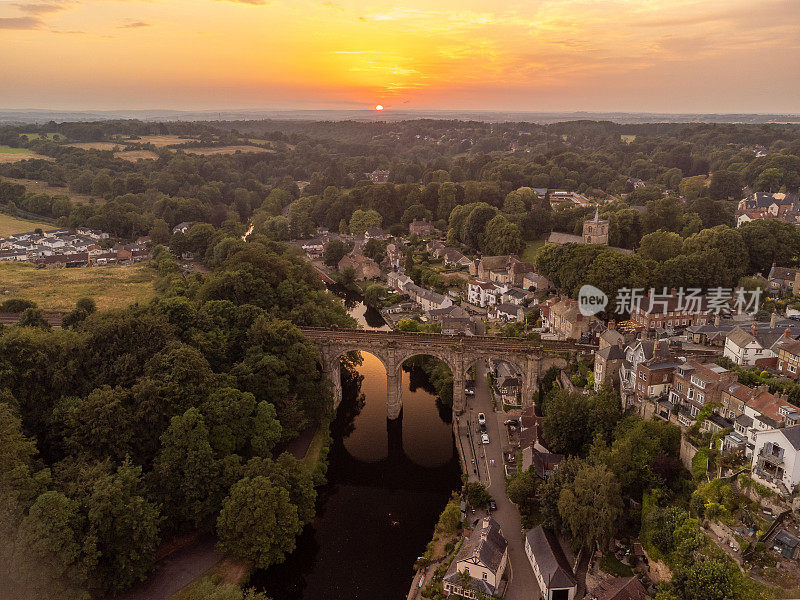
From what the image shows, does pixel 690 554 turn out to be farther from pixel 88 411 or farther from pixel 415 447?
pixel 88 411

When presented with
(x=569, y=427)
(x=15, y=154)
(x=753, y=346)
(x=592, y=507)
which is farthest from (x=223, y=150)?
(x=592, y=507)

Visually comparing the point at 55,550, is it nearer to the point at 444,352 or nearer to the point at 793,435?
the point at 444,352

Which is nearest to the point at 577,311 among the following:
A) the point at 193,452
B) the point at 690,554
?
the point at 690,554

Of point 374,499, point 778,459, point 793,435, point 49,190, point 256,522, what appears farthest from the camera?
point 49,190

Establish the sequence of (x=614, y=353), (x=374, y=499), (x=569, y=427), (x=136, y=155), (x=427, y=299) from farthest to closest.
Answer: (x=136, y=155), (x=427, y=299), (x=374, y=499), (x=614, y=353), (x=569, y=427)

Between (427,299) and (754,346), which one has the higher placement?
(754,346)

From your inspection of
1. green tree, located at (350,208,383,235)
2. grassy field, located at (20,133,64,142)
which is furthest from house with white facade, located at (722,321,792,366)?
grassy field, located at (20,133,64,142)

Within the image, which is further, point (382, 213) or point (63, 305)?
point (382, 213)
